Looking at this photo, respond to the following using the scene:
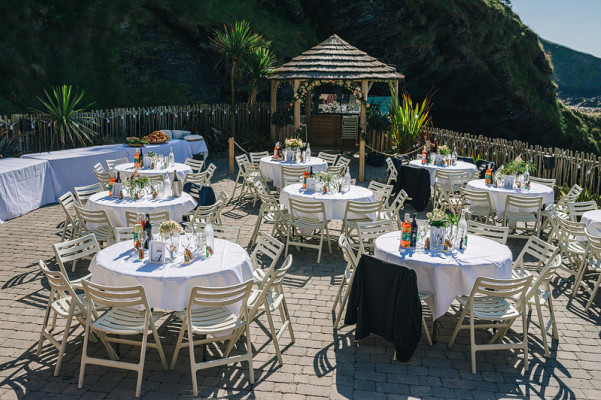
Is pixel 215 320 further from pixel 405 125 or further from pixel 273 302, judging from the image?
pixel 405 125

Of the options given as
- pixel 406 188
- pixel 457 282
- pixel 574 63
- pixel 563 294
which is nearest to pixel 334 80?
pixel 406 188

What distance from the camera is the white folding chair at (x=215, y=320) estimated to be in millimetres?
5512

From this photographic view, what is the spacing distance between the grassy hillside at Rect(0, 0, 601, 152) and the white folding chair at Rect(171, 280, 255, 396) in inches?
757

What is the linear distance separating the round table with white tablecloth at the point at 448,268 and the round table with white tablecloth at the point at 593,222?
288 cm

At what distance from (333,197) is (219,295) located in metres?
4.80

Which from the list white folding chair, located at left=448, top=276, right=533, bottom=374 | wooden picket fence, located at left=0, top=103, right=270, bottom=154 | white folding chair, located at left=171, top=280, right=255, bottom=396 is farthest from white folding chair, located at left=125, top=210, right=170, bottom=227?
wooden picket fence, located at left=0, top=103, right=270, bottom=154

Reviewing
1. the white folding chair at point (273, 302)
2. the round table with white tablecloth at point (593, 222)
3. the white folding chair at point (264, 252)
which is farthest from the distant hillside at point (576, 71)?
the white folding chair at point (273, 302)

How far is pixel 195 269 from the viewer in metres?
6.11

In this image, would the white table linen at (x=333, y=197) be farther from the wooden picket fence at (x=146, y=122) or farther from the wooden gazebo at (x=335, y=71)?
the wooden picket fence at (x=146, y=122)

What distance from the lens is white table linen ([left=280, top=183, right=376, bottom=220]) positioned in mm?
9930

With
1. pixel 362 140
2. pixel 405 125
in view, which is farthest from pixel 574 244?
pixel 405 125

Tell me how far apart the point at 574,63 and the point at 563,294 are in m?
94.2

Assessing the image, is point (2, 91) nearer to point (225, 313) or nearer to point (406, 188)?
point (406, 188)

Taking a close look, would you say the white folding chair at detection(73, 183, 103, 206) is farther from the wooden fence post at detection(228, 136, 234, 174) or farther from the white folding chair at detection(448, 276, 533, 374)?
the white folding chair at detection(448, 276, 533, 374)
